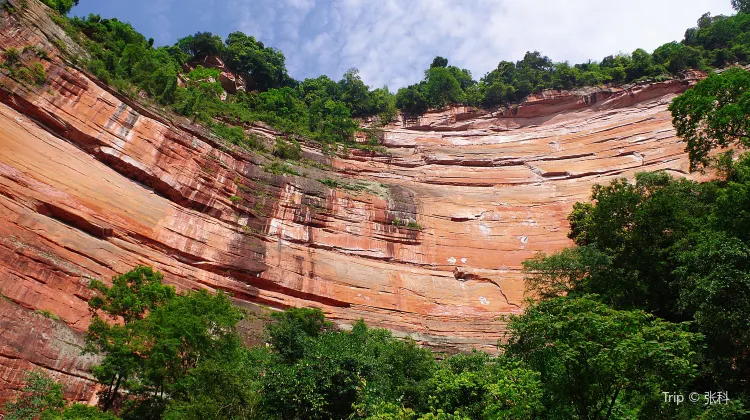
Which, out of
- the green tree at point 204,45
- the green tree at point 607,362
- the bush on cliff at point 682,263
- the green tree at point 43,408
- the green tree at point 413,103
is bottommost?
the green tree at point 43,408

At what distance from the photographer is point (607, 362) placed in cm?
692

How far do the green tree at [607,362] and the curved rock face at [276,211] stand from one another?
37.6 ft

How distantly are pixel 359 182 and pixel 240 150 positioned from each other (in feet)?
21.3

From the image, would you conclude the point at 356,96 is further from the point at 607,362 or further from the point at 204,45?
the point at 607,362

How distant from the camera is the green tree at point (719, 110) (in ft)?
50.0

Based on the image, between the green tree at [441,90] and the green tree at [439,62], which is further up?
the green tree at [439,62]

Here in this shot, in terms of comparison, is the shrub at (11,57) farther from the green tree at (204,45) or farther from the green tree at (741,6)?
the green tree at (741,6)

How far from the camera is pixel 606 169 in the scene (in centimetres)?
2891

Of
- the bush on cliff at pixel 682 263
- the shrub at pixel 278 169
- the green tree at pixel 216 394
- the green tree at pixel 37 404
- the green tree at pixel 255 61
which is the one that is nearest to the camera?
the green tree at pixel 37 404

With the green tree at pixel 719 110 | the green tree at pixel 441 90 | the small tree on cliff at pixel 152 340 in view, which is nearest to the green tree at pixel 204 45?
the green tree at pixel 441 90

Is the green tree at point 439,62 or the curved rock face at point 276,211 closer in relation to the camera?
the curved rock face at point 276,211

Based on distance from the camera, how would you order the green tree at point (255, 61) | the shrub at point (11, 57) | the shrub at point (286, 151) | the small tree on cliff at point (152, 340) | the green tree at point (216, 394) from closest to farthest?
the green tree at point (216, 394), the small tree on cliff at point (152, 340), the shrub at point (11, 57), the shrub at point (286, 151), the green tree at point (255, 61)

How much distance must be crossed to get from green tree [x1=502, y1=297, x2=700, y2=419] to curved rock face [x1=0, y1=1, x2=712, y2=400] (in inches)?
451

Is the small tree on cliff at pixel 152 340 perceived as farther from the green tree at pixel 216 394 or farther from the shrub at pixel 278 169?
the shrub at pixel 278 169
